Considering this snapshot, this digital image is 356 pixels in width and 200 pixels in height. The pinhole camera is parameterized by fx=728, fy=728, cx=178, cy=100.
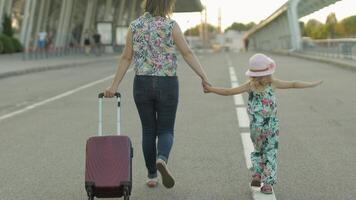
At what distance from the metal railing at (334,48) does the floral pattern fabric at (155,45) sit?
21.6m

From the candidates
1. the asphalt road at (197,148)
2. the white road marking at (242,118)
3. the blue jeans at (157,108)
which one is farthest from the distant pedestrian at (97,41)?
the blue jeans at (157,108)

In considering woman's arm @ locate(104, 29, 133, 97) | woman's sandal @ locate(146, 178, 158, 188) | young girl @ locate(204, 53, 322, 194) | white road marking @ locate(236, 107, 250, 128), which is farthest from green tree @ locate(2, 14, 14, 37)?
young girl @ locate(204, 53, 322, 194)

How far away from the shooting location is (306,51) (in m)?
44.1

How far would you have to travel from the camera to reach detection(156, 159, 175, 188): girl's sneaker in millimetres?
5527

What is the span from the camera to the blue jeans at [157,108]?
5.63 m

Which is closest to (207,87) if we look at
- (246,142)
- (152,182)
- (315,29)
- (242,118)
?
(152,182)

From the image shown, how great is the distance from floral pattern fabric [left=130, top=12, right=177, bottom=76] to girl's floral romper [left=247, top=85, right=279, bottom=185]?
69 centimetres

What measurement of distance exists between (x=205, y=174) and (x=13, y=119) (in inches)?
227

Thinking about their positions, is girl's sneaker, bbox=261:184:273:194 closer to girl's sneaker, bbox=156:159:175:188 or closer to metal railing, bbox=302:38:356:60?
girl's sneaker, bbox=156:159:175:188

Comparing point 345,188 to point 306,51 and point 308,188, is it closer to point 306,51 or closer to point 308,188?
point 308,188

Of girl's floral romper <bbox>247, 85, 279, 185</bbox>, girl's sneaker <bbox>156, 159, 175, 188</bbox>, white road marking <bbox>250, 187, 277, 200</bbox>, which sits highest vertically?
girl's floral romper <bbox>247, 85, 279, 185</bbox>

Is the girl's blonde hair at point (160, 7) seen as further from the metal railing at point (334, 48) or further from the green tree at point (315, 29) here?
the green tree at point (315, 29)

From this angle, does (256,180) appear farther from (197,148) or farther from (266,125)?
(197,148)

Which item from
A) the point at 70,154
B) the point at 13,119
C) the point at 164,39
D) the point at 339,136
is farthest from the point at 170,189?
the point at 13,119
